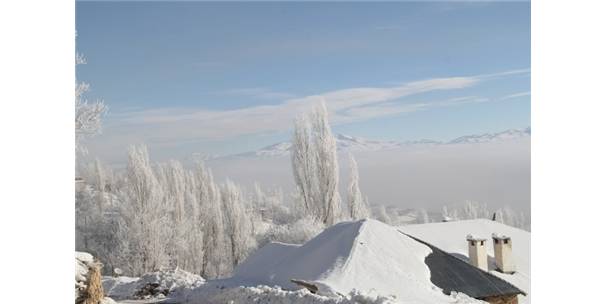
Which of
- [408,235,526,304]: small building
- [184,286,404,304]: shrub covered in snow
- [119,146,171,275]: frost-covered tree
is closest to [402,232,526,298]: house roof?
[408,235,526,304]: small building

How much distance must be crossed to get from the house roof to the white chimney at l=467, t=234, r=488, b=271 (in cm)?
192

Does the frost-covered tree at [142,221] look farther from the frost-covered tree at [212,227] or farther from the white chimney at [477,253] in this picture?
the white chimney at [477,253]

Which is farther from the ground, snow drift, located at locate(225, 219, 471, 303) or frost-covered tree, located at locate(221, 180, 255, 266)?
snow drift, located at locate(225, 219, 471, 303)

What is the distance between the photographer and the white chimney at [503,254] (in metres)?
11.8

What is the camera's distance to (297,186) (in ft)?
58.9

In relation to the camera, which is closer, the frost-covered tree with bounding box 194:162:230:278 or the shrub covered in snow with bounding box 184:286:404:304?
the shrub covered in snow with bounding box 184:286:404:304

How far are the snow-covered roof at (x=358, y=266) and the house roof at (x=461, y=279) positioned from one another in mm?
97

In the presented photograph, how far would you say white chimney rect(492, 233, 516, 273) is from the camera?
38.8ft

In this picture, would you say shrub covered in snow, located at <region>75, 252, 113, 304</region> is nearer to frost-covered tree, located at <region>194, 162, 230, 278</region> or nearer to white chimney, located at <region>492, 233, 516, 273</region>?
white chimney, located at <region>492, 233, 516, 273</region>

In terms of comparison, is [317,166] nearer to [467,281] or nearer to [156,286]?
[156,286]
